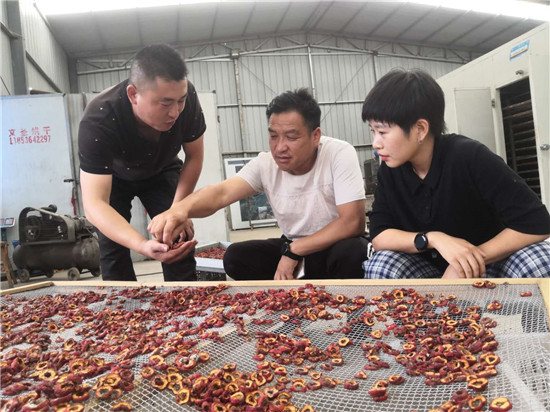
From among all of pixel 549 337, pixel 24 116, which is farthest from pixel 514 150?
pixel 24 116

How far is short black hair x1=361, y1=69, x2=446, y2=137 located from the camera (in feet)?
4.79

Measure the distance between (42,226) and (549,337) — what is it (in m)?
4.73

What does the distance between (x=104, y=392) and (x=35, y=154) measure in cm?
530

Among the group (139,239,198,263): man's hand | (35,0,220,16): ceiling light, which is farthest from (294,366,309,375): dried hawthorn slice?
(35,0,220,16): ceiling light

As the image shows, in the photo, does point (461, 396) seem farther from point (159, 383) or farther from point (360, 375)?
point (159, 383)

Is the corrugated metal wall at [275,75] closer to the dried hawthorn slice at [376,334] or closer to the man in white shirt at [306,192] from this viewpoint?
the man in white shirt at [306,192]

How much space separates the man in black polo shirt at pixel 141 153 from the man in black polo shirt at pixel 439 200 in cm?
81

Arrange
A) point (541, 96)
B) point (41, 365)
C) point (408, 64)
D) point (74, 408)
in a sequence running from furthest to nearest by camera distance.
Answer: point (408, 64)
point (541, 96)
point (41, 365)
point (74, 408)

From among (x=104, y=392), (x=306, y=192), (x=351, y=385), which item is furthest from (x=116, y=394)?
(x=306, y=192)

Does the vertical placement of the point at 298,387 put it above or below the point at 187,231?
below

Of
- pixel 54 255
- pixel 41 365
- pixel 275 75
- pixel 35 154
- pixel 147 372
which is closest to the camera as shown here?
pixel 147 372

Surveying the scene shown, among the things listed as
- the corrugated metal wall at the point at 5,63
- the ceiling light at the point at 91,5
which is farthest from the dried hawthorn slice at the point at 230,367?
the ceiling light at the point at 91,5

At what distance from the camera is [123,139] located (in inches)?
79.5

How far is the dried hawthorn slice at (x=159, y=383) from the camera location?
2.81 feet
